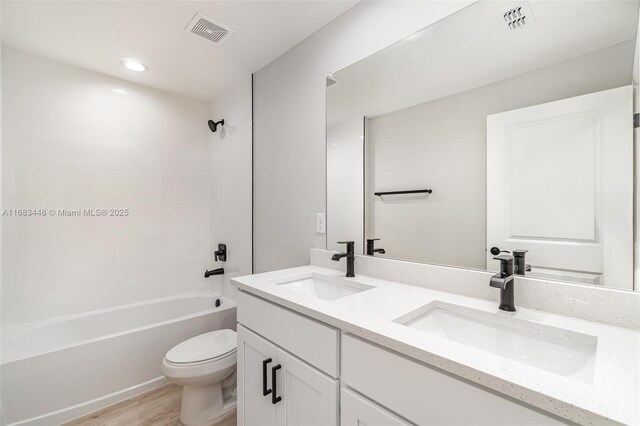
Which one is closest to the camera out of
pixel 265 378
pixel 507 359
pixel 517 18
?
pixel 507 359

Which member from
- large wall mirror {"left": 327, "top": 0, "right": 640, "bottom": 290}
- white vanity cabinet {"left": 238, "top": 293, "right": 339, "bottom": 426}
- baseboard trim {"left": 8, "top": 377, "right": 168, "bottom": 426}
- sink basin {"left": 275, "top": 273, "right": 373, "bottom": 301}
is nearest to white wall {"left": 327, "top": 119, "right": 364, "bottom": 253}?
large wall mirror {"left": 327, "top": 0, "right": 640, "bottom": 290}

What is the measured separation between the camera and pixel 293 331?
1.04 metres

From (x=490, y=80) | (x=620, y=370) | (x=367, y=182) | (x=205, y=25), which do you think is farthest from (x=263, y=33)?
(x=620, y=370)

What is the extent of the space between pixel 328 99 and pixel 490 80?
86cm

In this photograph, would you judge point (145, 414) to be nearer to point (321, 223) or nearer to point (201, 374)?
point (201, 374)

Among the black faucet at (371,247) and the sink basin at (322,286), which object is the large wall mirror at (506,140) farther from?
the sink basin at (322,286)

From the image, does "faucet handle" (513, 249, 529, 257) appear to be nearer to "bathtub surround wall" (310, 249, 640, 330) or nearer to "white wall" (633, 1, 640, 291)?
"bathtub surround wall" (310, 249, 640, 330)

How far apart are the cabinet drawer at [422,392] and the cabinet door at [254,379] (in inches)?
18.0

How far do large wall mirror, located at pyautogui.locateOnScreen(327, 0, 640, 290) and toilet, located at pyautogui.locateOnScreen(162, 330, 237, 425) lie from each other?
46.7 inches

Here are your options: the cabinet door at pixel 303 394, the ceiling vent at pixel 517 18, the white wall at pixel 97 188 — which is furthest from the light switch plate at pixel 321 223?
→ the white wall at pixel 97 188

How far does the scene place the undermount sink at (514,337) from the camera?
2.39 feet

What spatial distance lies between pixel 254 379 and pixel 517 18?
1.80m

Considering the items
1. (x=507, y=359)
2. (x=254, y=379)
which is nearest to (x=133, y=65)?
(x=254, y=379)

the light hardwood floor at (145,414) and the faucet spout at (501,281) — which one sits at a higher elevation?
the faucet spout at (501,281)
